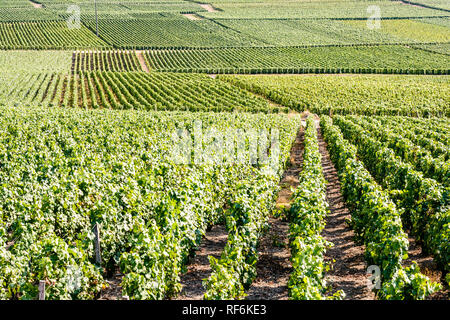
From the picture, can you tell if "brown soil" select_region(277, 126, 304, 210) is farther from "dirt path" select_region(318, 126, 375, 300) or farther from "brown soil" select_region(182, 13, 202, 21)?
"brown soil" select_region(182, 13, 202, 21)

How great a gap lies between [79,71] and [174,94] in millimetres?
22790

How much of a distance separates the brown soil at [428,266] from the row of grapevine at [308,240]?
8.83 feet

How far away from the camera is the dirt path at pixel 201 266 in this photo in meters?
12.1

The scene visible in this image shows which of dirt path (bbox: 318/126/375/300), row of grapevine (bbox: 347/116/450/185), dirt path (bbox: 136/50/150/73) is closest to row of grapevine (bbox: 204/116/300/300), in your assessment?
dirt path (bbox: 318/126/375/300)

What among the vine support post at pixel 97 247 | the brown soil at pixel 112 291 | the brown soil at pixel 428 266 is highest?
the vine support post at pixel 97 247

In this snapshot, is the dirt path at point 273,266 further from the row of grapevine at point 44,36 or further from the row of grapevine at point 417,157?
the row of grapevine at point 44,36

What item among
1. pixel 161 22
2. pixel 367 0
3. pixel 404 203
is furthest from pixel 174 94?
pixel 367 0

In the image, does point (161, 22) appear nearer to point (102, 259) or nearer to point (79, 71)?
point (79, 71)

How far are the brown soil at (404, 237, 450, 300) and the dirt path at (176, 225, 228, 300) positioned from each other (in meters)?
5.81

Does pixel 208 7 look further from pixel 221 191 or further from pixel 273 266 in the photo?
pixel 273 266

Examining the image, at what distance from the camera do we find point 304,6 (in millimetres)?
160500

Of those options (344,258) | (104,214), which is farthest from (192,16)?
(104,214)

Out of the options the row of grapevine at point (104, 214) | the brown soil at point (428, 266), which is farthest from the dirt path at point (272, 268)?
the brown soil at point (428, 266)

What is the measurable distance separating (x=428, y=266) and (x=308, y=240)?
175 inches
